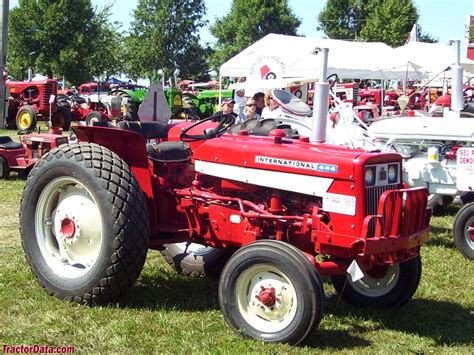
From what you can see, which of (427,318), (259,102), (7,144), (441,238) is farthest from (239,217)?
(7,144)

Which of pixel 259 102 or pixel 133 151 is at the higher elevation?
pixel 259 102

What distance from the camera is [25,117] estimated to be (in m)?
18.8

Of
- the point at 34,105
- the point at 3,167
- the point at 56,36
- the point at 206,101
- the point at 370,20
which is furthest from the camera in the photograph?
the point at 370,20

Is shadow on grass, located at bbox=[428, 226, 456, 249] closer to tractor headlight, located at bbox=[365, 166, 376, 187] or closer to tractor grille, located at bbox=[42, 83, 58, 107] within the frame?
tractor headlight, located at bbox=[365, 166, 376, 187]

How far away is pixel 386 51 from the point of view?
19859 millimetres

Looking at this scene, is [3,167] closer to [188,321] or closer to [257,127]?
[257,127]

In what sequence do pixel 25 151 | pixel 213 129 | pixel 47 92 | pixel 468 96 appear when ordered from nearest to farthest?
pixel 213 129 < pixel 25 151 < pixel 468 96 < pixel 47 92

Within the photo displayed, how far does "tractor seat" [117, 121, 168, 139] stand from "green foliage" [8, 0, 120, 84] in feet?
124

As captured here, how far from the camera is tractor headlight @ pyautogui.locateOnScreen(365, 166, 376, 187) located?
12.4ft

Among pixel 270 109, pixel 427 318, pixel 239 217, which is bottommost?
pixel 427 318

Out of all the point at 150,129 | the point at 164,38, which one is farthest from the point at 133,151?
the point at 164,38

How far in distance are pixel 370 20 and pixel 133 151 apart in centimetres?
5048

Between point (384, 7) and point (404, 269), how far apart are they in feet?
164

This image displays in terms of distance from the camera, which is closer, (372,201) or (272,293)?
(272,293)
